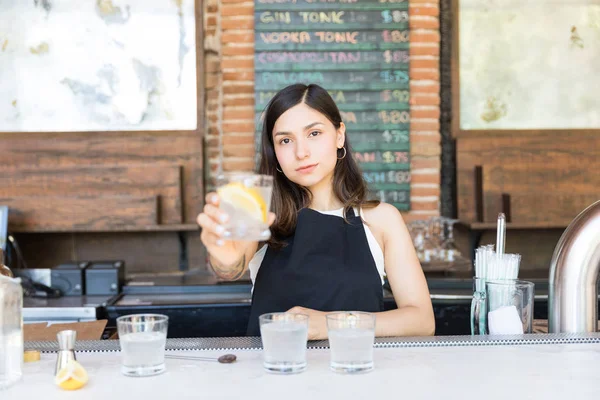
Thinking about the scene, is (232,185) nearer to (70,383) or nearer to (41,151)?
(70,383)

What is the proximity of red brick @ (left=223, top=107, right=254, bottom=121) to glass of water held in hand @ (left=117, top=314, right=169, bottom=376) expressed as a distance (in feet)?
8.57

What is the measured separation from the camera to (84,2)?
362 cm

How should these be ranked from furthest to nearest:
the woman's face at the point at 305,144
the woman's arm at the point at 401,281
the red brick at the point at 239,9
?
the red brick at the point at 239,9, the woman's face at the point at 305,144, the woman's arm at the point at 401,281

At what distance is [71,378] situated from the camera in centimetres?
105

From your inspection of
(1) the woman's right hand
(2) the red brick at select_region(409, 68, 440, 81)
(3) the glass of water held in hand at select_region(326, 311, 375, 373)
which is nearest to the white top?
(1) the woman's right hand

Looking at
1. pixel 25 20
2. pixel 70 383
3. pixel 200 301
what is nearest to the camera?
pixel 70 383

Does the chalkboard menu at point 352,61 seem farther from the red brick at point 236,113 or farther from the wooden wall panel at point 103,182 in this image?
the wooden wall panel at point 103,182

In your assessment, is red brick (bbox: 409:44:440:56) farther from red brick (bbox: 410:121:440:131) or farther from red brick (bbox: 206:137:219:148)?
red brick (bbox: 206:137:219:148)

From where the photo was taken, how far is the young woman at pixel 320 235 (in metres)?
1.79

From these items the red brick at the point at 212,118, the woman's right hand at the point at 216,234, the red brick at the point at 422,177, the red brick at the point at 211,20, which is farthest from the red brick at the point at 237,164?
the woman's right hand at the point at 216,234

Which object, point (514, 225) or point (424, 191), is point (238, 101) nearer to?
point (424, 191)

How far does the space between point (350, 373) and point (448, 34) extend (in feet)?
9.85

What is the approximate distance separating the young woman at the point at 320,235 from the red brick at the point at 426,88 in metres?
1.79

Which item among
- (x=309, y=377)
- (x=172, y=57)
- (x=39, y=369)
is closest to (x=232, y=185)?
(x=309, y=377)
